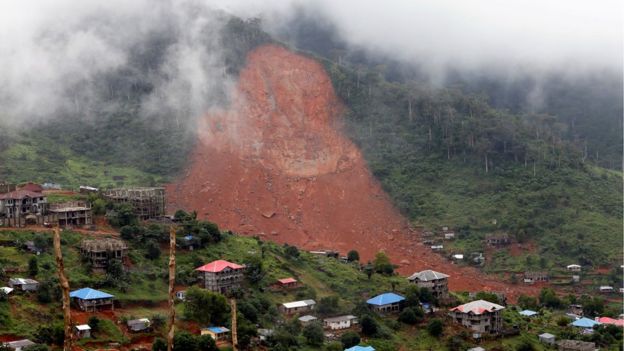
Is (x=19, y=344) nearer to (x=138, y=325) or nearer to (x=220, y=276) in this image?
(x=138, y=325)

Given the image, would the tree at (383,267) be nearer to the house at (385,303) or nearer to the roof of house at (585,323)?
the house at (385,303)

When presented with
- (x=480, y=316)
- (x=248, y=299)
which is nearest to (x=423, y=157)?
(x=480, y=316)

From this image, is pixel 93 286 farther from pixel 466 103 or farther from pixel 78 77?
pixel 466 103

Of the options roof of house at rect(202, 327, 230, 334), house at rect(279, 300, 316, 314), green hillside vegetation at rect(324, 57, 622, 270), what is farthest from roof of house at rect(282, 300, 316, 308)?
green hillside vegetation at rect(324, 57, 622, 270)

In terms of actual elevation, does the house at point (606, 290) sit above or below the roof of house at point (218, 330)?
below

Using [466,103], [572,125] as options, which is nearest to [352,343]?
[466,103]

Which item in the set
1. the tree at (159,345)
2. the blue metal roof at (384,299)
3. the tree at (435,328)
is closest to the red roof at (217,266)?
the blue metal roof at (384,299)

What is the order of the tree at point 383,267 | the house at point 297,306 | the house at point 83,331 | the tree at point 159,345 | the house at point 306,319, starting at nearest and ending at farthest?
the tree at point 159,345, the house at point 83,331, the house at point 306,319, the house at point 297,306, the tree at point 383,267
